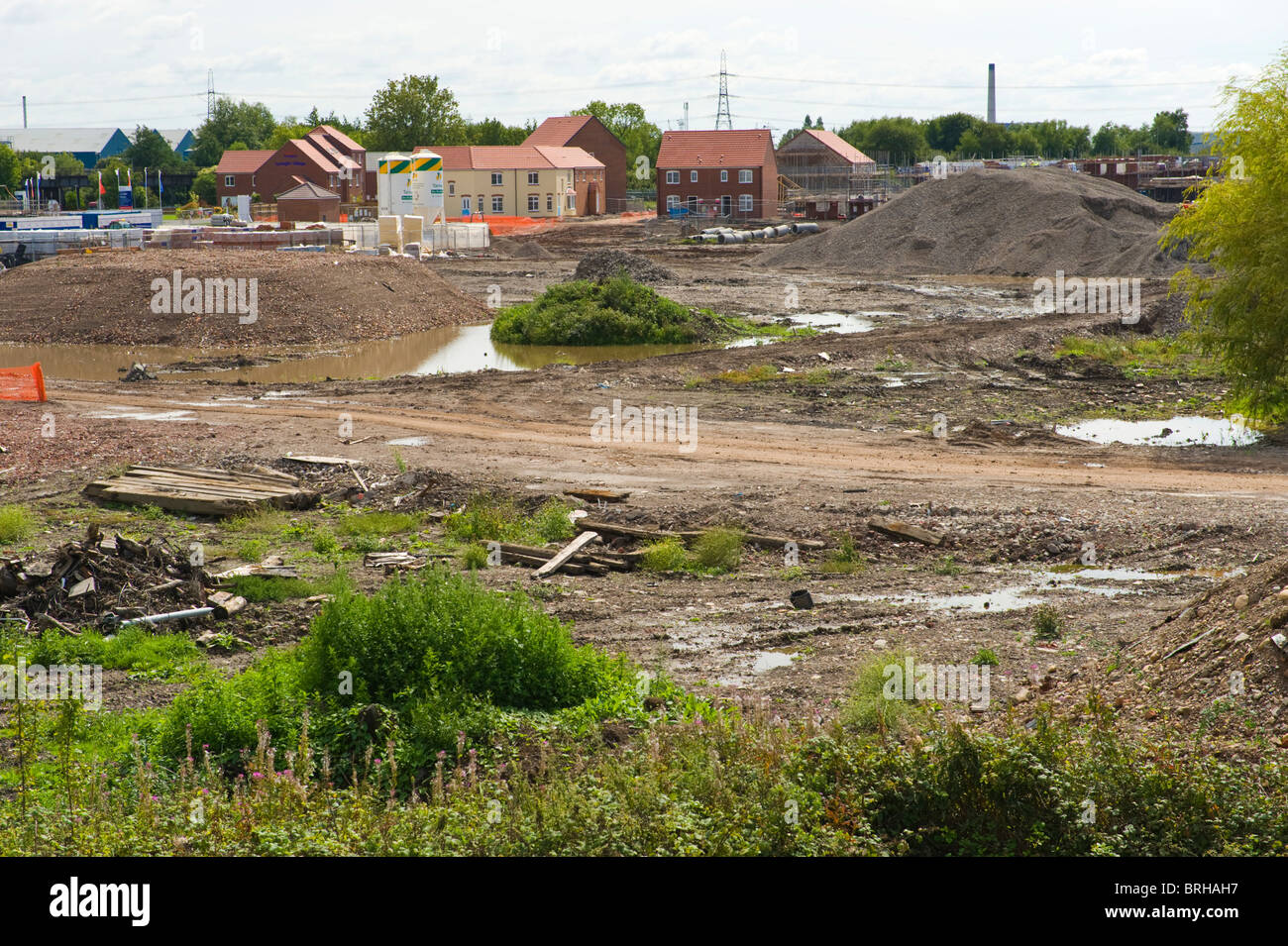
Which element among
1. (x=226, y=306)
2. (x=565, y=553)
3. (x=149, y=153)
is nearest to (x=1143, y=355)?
(x=565, y=553)

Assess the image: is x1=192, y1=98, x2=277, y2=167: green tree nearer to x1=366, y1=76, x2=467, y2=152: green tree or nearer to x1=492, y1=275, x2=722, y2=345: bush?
x1=366, y1=76, x2=467, y2=152: green tree

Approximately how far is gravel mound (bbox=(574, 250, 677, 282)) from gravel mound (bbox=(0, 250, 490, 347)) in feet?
13.1

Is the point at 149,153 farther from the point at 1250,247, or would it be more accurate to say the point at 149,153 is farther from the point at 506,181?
the point at 1250,247

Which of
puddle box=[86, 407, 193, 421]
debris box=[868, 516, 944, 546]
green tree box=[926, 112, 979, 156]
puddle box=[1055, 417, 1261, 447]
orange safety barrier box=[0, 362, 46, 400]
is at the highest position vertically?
green tree box=[926, 112, 979, 156]

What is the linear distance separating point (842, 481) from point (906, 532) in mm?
2851

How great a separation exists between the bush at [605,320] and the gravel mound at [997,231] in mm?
21489

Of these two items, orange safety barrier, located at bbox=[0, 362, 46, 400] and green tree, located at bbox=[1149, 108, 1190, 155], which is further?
green tree, located at bbox=[1149, 108, 1190, 155]

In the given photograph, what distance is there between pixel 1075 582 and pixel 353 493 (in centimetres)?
988

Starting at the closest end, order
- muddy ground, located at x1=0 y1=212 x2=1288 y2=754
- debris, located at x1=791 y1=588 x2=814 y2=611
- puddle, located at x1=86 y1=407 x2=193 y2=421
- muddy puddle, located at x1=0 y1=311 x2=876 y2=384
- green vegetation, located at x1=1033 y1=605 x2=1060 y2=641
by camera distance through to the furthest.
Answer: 1. muddy ground, located at x1=0 y1=212 x2=1288 y2=754
2. green vegetation, located at x1=1033 y1=605 x2=1060 y2=641
3. debris, located at x1=791 y1=588 x2=814 y2=611
4. puddle, located at x1=86 y1=407 x2=193 y2=421
5. muddy puddle, located at x1=0 y1=311 x2=876 y2=384

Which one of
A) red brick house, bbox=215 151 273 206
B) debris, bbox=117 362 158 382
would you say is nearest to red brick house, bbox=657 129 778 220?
red brick house, bbox=215 151 273 206

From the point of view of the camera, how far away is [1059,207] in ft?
177

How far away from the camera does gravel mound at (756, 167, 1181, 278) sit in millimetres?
50344

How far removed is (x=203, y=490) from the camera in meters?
16.1
